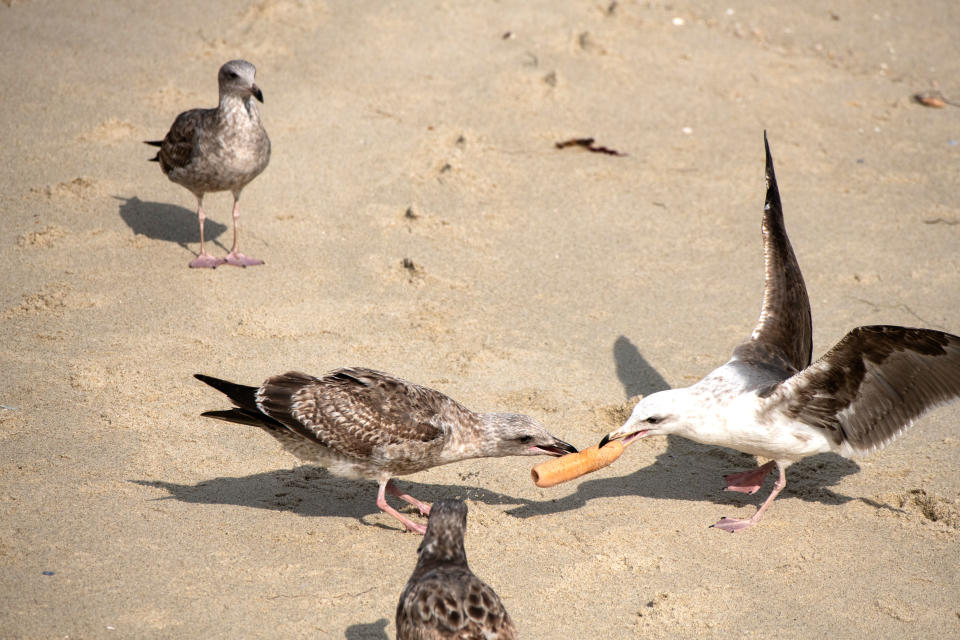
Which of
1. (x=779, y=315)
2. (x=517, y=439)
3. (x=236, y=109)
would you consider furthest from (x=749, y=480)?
(x=236, y=109)

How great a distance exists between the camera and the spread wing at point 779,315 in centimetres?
618

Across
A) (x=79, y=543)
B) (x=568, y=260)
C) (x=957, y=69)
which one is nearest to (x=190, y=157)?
(x=568, y=260)

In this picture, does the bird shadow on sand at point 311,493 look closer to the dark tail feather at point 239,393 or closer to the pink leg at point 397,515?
the pink leg at point 397,515

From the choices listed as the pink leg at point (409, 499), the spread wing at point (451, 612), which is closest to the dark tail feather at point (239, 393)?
the pink leg at point (409, 499)

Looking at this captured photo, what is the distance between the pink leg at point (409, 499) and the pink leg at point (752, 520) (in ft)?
5.47

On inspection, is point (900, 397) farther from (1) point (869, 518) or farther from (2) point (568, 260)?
(2) point (568, 260)

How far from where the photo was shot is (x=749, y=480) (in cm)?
593

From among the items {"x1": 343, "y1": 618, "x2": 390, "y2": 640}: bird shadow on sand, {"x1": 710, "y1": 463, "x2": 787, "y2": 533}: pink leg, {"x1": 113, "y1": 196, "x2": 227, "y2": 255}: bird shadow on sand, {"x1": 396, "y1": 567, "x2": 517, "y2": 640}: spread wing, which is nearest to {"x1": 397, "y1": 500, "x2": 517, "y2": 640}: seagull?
{"x1": 396, "y1": 567, "x2": 517, "y2": 640}: spread wing

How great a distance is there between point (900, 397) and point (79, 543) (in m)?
4.49

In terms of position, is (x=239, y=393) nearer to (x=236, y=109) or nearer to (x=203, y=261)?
(x=203, y=261)

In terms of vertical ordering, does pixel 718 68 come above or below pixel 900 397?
above

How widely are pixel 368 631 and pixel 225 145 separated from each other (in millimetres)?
4616

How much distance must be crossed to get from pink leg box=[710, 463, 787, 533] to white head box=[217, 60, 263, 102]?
490 cm

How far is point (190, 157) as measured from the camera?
311 inches
